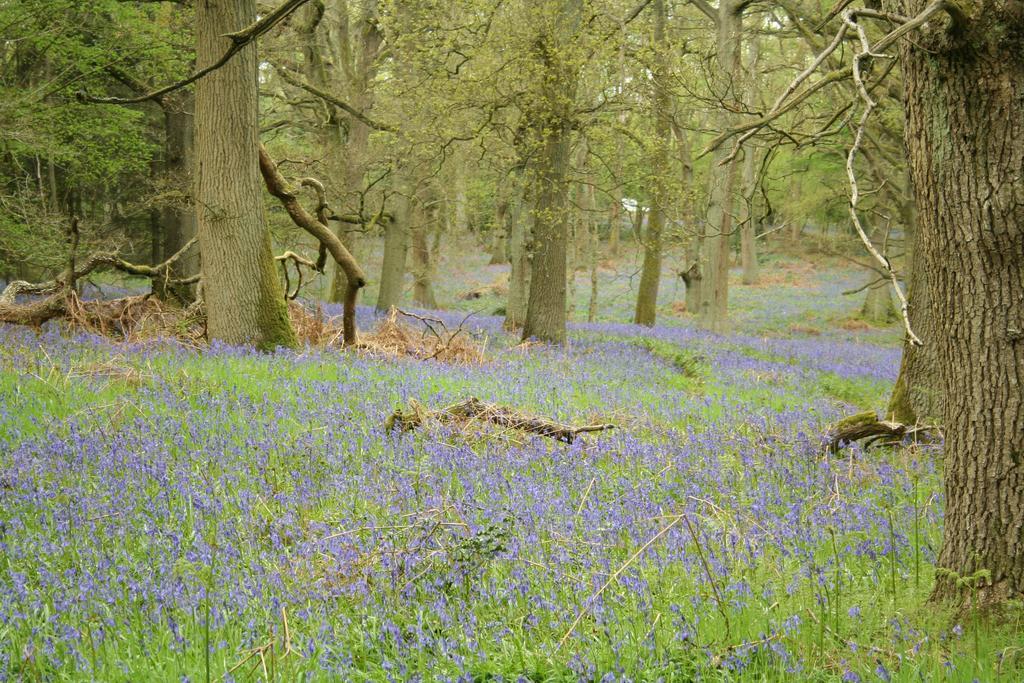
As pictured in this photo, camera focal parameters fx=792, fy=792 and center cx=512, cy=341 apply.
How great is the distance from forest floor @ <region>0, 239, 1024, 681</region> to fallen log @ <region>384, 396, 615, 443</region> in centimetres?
17

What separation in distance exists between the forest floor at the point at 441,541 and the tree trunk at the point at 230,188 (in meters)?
1.98

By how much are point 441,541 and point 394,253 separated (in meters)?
17.4

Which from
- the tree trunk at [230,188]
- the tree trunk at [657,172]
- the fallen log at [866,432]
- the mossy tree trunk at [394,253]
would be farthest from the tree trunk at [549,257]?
the fallen log at [866,432]

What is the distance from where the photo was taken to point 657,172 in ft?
60.3

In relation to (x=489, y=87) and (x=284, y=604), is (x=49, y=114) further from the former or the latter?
(x=284, y=604)

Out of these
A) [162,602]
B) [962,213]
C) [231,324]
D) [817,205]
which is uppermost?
[817,205]

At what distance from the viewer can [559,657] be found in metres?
2.95

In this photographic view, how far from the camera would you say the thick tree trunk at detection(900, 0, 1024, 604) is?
300 cm

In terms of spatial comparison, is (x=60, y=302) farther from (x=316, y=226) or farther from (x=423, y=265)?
(x=423, y=265)

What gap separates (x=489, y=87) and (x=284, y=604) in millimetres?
11740

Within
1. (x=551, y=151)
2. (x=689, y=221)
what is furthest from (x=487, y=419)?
(x=689, y=221)

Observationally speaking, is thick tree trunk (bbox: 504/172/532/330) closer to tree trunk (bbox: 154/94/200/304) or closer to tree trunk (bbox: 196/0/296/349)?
tree trunk (bbox: 154/94/200/304)

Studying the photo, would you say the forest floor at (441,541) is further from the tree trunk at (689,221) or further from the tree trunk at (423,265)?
the tree trunk at (423,265)

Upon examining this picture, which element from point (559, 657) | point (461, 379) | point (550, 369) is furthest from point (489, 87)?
point (559, 657)
